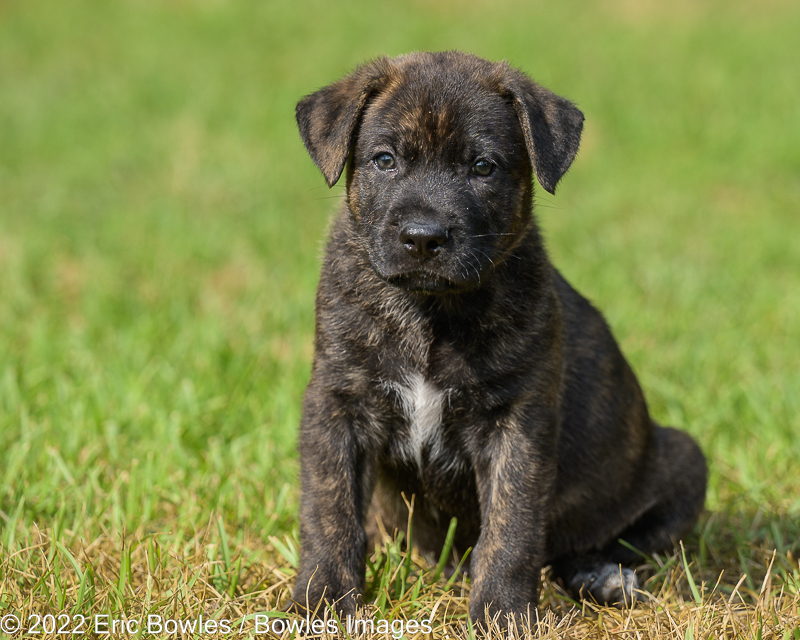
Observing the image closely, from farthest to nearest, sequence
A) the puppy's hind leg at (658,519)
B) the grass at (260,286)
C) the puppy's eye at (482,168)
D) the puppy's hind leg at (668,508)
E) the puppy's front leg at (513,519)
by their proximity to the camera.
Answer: the puppy's hind leg at (668,508), the puppy's hind leg at (658,519), the grass at (260,286), the puppy's eye at (482,168), the puppy's front leg at (513,519)

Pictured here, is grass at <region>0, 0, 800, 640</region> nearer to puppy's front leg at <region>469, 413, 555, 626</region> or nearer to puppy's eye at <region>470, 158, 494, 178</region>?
puppy's front leg at <region>469, 413, 555, 626</region>

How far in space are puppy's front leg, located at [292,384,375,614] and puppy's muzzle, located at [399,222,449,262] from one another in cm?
59

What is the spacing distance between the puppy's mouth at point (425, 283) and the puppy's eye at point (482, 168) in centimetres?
41

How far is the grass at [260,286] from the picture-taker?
3.34 meters

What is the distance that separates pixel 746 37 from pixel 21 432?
14213 millimetres

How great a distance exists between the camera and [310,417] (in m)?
3.22

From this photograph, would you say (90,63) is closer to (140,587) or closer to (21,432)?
(21,432)

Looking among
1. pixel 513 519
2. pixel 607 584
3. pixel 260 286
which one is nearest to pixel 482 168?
pixel 513 519

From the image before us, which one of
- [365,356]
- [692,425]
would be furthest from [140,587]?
[692,425]

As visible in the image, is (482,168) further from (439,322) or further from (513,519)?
(513,519)

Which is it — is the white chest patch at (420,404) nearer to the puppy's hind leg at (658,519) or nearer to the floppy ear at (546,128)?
the floppy ear at (546,128)

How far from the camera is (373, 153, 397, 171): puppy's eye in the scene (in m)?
3.24

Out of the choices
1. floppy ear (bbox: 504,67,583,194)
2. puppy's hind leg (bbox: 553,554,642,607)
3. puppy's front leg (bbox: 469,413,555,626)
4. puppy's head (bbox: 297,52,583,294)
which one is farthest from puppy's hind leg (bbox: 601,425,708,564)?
floppy ear (bbox: 504,67,583,194)

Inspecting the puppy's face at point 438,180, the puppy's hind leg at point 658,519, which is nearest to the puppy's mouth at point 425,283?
the puppy's face at point 438,180
